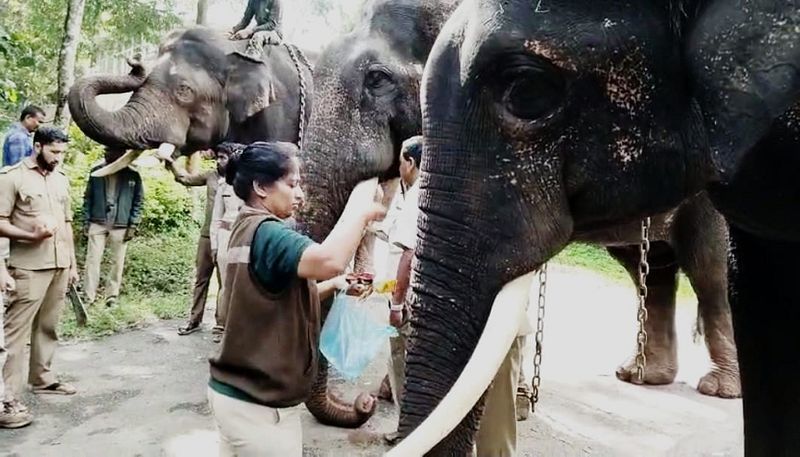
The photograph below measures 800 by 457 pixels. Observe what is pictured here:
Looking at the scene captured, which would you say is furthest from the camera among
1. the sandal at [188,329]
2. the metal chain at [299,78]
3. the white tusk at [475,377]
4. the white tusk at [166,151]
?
the sandal at [188,329]

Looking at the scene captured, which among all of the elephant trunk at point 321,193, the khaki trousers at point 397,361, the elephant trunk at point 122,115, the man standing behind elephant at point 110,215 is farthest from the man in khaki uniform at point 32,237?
the man standing behind elephant at point 110,215

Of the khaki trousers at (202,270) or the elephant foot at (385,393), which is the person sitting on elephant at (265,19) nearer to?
the khaki trousers at (202,270)

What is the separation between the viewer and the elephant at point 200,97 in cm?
780

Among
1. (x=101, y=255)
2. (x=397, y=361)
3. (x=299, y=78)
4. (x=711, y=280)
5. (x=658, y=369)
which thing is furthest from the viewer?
(x=101, y=255)

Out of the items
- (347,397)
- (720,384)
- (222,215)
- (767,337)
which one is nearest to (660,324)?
(720,384)

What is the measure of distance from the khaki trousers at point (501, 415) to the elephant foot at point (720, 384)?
7.45ft

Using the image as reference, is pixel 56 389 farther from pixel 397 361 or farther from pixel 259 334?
pixel 259 334

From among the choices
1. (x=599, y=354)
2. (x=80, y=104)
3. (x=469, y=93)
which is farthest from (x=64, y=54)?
(x=469, y=93)

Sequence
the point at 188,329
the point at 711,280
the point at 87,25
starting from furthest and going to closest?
the point at 87,25, the point at 188,329, the point at 711,280

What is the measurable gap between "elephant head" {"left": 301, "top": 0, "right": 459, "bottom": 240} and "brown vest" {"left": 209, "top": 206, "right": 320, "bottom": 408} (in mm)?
1691

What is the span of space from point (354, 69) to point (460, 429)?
3.10 meters

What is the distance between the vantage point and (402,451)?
2.01m

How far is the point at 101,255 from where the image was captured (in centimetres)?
925

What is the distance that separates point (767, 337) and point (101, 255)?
7.85 meters
